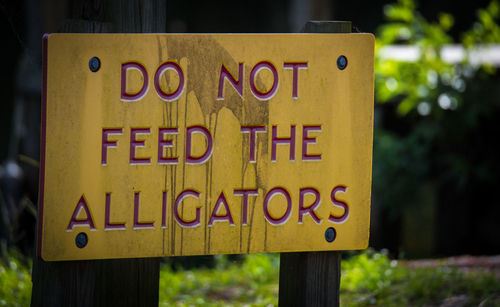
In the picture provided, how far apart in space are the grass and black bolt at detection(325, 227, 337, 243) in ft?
3.08

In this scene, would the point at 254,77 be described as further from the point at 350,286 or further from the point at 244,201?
the point at 350,286

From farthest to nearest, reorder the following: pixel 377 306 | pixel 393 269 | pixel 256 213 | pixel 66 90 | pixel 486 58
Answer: pixel 486 58 < pixel 393 269 < pixel 377 306 < pixel 256 213 < pixel 66 90

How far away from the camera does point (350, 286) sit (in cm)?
359

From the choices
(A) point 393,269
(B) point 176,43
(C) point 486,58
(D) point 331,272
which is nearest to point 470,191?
(C) point 486,58

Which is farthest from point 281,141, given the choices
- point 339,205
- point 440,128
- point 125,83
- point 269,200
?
point 440,128

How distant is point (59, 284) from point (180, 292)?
1.70 meters

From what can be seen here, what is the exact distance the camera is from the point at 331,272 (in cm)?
249

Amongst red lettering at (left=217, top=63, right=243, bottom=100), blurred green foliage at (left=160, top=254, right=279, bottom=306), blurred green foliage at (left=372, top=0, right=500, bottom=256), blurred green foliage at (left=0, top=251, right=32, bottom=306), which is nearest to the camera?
red lettering at (left=217, top=63, right=243, bottom=100)

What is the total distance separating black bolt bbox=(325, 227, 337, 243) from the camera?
2439 millimetres

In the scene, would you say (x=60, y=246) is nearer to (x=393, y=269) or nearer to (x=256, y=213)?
(x=256, y=213)

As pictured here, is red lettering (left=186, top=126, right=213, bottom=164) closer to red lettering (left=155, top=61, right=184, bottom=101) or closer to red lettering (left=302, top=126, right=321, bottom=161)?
red lettering (left=155, top=61, right=184, bottom=101)

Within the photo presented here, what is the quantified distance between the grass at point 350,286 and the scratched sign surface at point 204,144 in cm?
102

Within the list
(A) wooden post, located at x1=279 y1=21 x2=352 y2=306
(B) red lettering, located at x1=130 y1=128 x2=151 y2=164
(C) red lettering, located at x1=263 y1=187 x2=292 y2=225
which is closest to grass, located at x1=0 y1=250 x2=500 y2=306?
(A) wooden post, located at x1=279 y1=21 x2=352 y2=306

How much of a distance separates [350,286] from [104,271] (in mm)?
1570
